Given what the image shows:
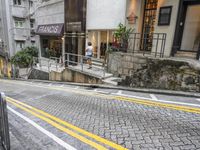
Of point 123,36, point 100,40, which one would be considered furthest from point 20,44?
point 123,36

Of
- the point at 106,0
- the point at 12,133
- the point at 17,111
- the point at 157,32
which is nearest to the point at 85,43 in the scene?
the point at 106,0

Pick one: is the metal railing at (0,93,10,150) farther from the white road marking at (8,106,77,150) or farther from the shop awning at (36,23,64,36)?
the shop awning at (36,23,64,36)

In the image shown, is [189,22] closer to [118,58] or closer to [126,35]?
[126,35]

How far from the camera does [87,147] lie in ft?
10.1

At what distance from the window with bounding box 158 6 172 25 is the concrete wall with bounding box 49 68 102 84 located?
181 inches

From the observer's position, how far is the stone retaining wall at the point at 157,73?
6348 mm

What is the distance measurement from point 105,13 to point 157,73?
6.94 metres

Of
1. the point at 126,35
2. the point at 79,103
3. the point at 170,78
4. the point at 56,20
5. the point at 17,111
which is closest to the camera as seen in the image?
the point at 17,111

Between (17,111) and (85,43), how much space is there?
9.49 meters

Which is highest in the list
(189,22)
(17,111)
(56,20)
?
(56,20)

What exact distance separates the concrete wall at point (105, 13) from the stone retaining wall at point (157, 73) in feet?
11.6

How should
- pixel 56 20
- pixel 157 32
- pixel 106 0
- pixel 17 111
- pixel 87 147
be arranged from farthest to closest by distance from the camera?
pixel 56 20, pixel 106 0, pixel 157 32, pixel 17 111, pixel 87 147

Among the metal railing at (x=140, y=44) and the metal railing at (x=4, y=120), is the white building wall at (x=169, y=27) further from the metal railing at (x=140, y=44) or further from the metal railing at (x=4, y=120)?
the metal railing at (x=4, y=120)

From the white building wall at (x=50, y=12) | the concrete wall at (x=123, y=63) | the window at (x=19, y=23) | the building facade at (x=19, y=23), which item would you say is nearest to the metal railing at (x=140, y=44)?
the concrete wall at (x=123, y=63)
